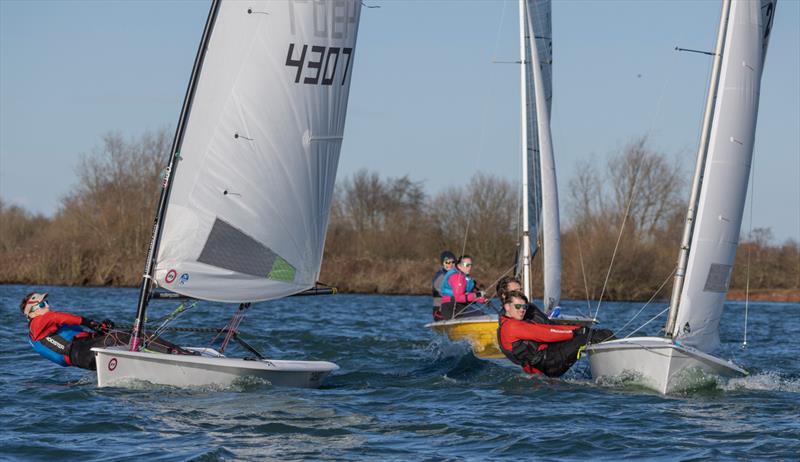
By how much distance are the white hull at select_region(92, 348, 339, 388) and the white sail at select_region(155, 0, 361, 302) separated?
0.58 meters

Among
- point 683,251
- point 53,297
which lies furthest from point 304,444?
point 53,297

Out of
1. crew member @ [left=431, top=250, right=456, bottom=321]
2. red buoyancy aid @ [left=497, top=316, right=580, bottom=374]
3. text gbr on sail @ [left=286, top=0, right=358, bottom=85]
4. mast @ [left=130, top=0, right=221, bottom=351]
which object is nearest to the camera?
mast @ [left=130, top=0, right=221, bottom=351]

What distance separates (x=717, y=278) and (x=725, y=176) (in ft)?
3.03

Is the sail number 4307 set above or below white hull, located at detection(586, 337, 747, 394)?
above

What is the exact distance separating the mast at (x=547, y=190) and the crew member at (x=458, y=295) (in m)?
1.72

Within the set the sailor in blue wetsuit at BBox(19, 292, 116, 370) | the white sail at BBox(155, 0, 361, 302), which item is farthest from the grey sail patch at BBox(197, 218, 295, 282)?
the sailor in blue wetsuit at BBox(19, 292, 116, 370)

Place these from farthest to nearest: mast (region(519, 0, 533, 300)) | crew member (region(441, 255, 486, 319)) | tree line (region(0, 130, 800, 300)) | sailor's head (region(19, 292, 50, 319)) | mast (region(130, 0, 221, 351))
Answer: tree line (region(0, 130, 800, 300)) < mast (region(519, 0, 533, 300)) < crew member (region(441, 255, 486, 319)) < sailor's head (region(19, 292, 50, 319)) < mast (region(130, 0, 221, 351))

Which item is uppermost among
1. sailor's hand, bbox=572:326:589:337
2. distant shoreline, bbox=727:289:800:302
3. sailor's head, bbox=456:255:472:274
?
distant shoreline, bbox=727:289:800:302

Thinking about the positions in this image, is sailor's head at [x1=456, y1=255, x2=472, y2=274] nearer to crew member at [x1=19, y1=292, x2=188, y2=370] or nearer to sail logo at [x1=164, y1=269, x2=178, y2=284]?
crew member at [x1=19, y1=292, x2=188, y2=370]

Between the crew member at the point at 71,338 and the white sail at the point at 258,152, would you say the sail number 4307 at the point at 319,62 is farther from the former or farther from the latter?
the crew member at the point at 71,338

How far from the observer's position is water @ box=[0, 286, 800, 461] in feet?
23.6

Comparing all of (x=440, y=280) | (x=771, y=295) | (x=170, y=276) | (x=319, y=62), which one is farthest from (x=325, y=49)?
(x=771, y=295)

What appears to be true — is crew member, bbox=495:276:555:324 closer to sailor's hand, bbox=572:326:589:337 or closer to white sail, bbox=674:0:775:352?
sailor's hand, bbox=572:326:589:337

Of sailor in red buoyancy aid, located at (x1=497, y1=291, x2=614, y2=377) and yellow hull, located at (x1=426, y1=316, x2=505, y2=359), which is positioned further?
yellow hull, located at (x1=426, y1=316, x2=505, y2=359)
